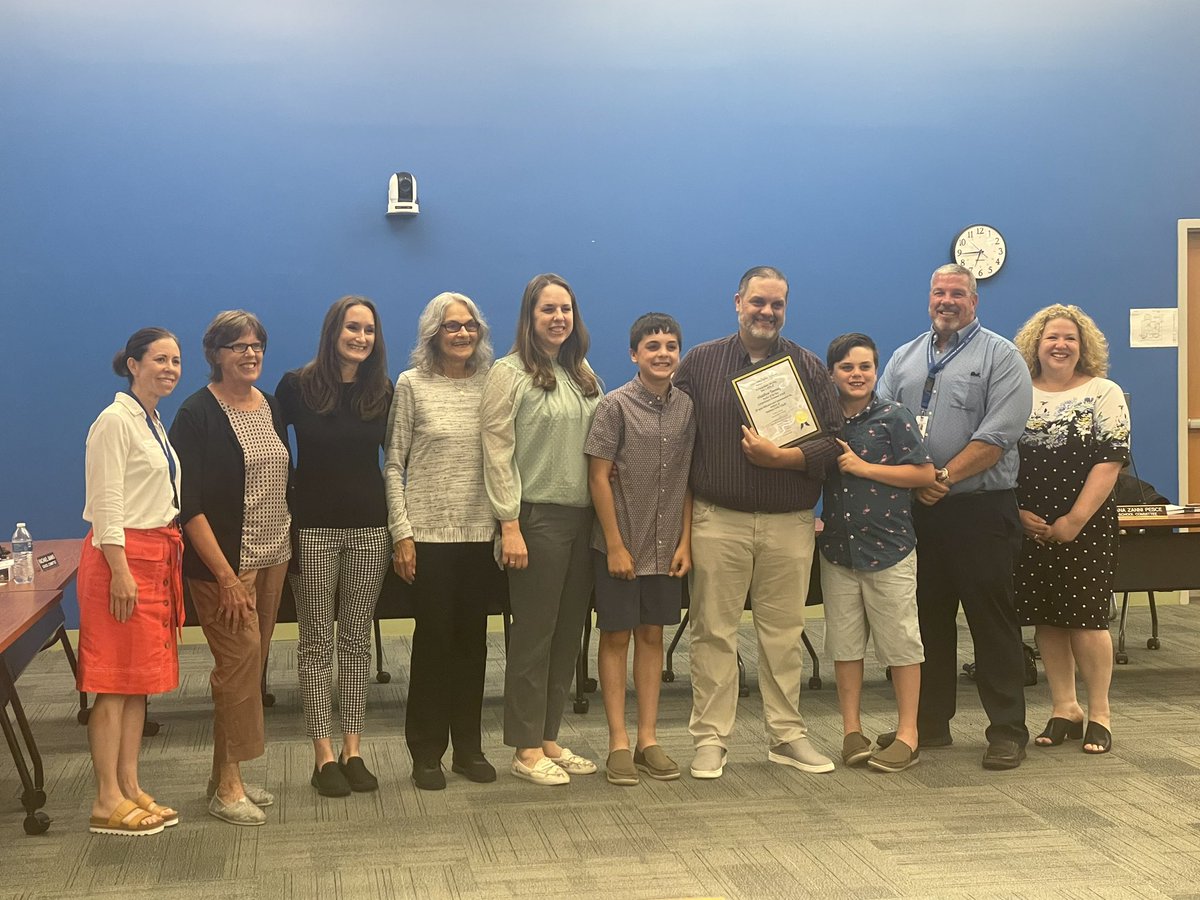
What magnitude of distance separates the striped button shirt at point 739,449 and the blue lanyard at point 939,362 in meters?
0.43

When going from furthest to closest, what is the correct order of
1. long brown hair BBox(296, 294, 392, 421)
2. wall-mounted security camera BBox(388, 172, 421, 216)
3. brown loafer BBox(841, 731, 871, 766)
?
wall-mounted security camera BBox(388, 172, 421, 216)
brown loafer BBox(841, 731, 871, 766)
long brown hair BBox(296, 294, 392, 421)

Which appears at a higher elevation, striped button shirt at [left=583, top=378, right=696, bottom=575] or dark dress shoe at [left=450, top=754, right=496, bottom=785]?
striped button shirt at [left=583, top=378, right=696, bottom=575]

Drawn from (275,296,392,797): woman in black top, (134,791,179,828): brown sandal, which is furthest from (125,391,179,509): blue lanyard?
(134,791,179,828): brown sandal

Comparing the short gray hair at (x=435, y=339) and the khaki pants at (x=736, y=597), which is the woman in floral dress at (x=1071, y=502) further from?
the short gray hair at (x=435, y=339)

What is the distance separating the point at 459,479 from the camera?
3490 millimetres

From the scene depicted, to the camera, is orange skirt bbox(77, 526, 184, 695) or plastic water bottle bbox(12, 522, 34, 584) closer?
orange skirt bbox(77, 526, 184, 695)

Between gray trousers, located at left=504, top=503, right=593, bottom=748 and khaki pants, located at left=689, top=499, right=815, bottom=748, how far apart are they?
37 cm

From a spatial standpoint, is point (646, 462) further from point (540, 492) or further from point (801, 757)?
point (801, 757)

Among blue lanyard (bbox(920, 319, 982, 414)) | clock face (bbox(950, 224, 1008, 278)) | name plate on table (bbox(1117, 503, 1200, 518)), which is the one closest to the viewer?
blue lanyard (bbox(920, 319, 982, 414))

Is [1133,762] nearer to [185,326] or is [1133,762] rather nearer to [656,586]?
[656,586]

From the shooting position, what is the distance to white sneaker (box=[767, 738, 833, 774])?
3.70 meters

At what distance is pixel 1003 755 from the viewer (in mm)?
3711

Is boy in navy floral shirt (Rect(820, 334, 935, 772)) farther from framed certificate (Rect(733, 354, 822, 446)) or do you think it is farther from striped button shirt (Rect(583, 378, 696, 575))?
striped button shirt (Rect(583, 378, 696, 575))

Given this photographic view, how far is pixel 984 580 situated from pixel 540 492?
146cm
